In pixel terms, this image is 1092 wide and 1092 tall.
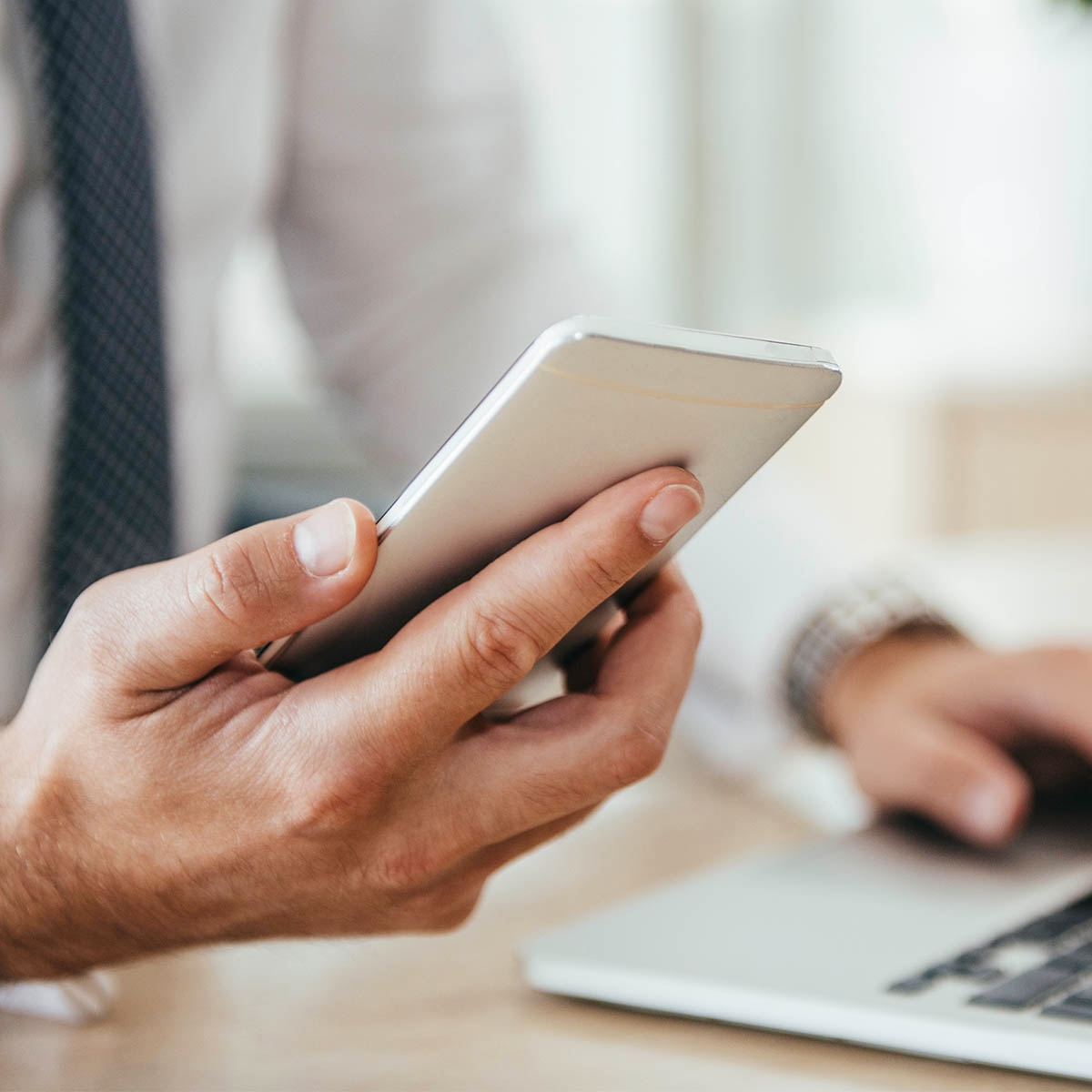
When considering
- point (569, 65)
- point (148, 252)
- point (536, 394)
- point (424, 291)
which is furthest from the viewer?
point (569, 65)

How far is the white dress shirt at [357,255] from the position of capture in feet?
1.90

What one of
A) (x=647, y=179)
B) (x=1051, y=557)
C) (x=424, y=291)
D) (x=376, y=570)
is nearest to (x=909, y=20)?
(x=647, y=179)

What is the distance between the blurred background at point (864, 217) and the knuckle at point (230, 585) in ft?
8.35

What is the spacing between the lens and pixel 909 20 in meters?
2.99

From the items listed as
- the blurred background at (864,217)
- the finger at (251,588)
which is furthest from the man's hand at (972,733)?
the blurred background at (864,217)

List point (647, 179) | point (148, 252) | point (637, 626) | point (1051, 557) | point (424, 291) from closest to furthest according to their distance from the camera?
point (637, 626) → point (148, 252) → point (424, 291) → point (1051, 557) → point (647, 179)

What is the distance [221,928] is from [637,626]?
145 mm

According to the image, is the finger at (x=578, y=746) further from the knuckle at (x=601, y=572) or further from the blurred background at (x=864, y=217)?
the blurred background at (x=864, y=217)

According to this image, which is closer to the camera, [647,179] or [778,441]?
[778,441]

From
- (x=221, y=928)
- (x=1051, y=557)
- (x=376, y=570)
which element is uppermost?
(x=376, y=570)

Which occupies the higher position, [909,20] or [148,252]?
[909,20]

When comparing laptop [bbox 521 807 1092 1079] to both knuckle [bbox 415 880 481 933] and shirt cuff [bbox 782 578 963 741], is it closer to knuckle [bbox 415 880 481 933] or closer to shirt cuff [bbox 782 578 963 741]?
→ knuckle [bbox 415 880 481 933]

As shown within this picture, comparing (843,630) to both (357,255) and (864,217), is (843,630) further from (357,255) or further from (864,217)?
(864,217)

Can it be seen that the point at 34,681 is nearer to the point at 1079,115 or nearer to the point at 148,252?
the point at 148,252
